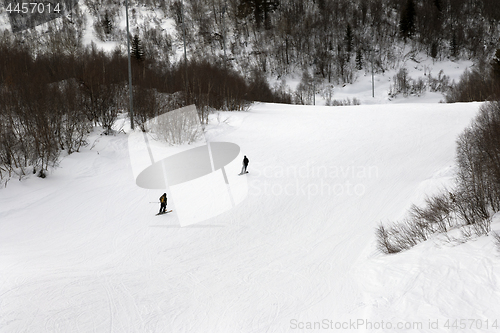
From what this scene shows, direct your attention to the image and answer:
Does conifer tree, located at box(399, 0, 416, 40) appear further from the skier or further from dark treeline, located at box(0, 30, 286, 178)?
the skier

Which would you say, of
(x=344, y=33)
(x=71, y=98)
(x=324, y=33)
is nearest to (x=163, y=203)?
(x=71, y=98)

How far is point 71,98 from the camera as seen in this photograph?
1847cm

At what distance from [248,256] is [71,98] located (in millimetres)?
15952

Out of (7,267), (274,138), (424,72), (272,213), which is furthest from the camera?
(424,72)

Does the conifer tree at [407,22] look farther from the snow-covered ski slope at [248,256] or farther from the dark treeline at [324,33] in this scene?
the snow-covered ski slope at [248,256]

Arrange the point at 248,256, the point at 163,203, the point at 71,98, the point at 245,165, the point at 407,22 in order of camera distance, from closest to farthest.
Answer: the point at 248,256, the point at 163,203, the point at 245,165, the point at 71,98, the point at 407,22

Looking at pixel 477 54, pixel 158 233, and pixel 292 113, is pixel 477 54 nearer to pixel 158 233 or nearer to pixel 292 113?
pixel 292 113

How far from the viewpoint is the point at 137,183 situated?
16.5 meters

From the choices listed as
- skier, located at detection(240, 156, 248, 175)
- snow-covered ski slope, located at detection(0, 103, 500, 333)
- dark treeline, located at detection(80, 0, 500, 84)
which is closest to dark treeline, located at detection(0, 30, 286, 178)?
snow-covered ski slope, located at detection(0, 103, 500, 333)

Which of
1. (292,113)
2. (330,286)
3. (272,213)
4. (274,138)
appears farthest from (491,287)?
(292,113)

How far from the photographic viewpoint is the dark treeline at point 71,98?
50.4 ft

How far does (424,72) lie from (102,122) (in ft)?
231

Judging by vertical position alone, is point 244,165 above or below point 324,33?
below

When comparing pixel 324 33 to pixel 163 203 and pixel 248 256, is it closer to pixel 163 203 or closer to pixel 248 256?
pixel 163 203
